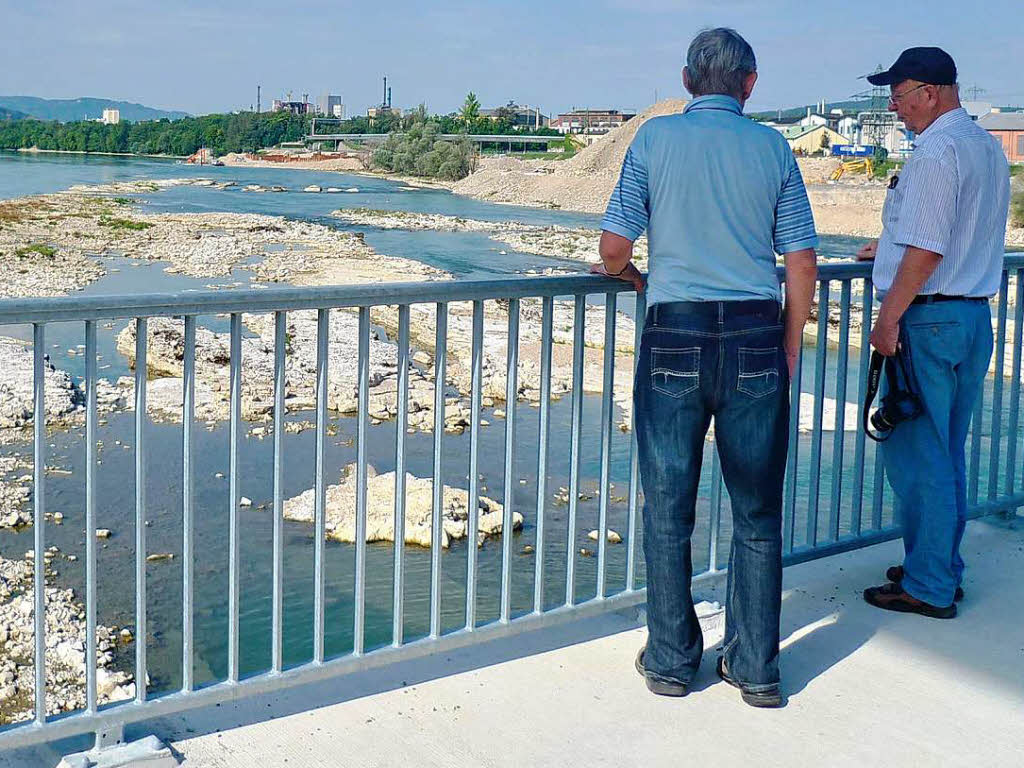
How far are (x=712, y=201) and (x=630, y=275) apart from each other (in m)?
0.37

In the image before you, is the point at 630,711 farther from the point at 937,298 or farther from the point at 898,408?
the point at 937,298

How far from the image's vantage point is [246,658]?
20.4ft

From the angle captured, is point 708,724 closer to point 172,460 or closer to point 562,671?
point 562,671

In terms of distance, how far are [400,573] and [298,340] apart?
12.4 metres

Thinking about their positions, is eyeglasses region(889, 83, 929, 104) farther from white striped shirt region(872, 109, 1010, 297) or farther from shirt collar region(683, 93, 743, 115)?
shirt collar region(683, 93, 743, 115)

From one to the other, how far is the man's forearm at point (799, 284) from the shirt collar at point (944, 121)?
770 mm

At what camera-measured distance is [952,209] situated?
3404 millimetres

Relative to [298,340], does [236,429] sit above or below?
above

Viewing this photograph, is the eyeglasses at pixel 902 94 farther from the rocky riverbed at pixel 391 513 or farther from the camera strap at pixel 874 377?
the rocky riverbed at pixel 391 513

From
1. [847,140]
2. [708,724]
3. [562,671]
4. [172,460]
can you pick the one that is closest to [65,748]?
[562,671]

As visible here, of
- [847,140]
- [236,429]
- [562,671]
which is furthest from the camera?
[847,140]

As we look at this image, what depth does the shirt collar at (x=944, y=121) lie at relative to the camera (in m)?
3.49

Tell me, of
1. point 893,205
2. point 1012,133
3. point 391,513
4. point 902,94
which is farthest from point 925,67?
point 1012,133

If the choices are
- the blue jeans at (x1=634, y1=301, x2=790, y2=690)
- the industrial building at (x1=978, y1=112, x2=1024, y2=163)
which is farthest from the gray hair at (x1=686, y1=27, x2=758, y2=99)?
the industrial building at (x1=978, y1=112, x2=1024, y2=163)
